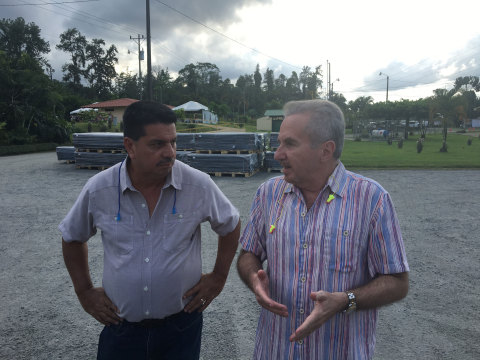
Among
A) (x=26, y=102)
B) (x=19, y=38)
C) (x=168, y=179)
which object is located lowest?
(x=168, y=179)

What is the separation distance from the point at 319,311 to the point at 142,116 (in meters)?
1.33

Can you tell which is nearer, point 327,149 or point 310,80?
point 327,149

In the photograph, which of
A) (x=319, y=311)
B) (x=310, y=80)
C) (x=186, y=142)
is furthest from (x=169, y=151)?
(x=310, y=80)

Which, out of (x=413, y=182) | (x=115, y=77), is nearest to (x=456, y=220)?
(x=413, y=182)

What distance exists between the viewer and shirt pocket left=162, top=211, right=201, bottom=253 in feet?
6.60

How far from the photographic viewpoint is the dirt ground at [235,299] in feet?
10.8

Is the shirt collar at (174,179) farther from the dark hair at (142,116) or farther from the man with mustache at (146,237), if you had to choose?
the dark hair at (142,116)

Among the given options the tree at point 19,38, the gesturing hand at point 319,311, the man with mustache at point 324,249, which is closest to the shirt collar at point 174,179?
the man with mustache at point 324,249

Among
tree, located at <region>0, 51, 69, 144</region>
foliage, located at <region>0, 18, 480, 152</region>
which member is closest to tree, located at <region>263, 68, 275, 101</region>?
foliage, located at <region>0, 18, 480, 152</region>

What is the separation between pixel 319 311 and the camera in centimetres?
146

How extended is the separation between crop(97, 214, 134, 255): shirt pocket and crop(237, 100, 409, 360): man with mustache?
2.09ft

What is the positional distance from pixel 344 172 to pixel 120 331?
4.87 ft

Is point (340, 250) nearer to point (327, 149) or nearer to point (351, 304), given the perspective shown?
point (351, 304)

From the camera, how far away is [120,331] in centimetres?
206
